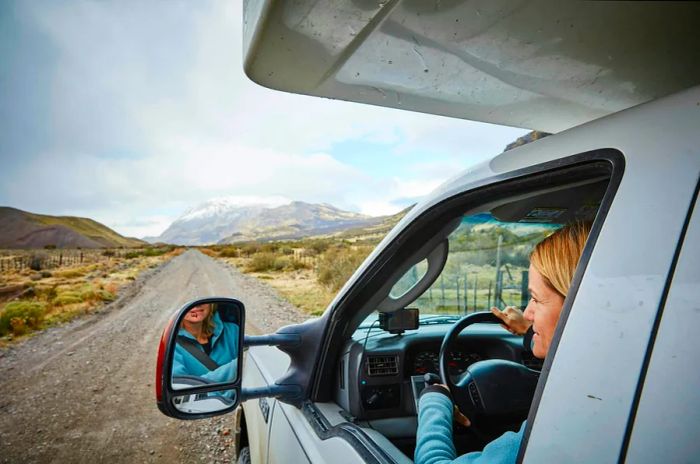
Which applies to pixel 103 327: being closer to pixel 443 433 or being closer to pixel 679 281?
pixel 443 433

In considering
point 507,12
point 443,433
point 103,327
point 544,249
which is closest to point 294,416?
point 443,433

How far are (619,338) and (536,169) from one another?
1.54 ft

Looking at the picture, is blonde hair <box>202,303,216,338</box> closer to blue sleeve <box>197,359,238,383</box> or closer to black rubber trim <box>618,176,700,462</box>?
blue sleeve <box>197,359,238,383</box>

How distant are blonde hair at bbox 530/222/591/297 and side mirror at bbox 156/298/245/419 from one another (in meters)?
1.11

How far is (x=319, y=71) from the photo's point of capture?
1.00 metres

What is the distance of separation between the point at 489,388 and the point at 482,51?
151 cm

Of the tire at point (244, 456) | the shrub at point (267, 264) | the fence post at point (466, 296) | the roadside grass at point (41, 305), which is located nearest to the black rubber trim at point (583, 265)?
the fence post at point (466, 296)

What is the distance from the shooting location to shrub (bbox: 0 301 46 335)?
10.3 m

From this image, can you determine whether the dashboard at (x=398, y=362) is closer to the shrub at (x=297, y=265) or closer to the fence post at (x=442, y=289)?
the fence post at (x=442, y=289)

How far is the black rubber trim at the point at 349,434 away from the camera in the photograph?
1261 mm

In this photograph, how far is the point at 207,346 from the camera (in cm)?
170

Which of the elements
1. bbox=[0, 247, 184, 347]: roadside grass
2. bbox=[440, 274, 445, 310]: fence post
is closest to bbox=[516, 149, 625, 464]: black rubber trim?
bbox=[440, 274, 445, 310]: fence post

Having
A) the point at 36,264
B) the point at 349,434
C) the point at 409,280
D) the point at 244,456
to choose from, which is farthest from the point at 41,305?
the point at 36,264

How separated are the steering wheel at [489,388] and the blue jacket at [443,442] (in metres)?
0.38
